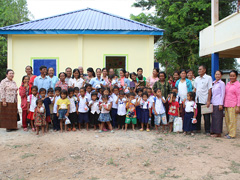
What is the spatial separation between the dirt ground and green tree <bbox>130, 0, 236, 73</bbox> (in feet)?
29.6

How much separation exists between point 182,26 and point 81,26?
25.9ft

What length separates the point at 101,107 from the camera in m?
5.38

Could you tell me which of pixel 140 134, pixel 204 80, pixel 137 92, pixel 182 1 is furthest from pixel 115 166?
pixel 182 1

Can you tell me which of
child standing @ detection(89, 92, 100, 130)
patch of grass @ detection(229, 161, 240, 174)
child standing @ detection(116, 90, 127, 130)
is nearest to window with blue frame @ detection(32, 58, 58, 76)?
child standing @ detection(89, 92, 100, 130)

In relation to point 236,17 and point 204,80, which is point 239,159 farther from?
point 236,17

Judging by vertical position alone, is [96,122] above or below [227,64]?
below

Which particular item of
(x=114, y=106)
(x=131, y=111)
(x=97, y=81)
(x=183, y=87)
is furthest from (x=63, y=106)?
(x=183, y=87)

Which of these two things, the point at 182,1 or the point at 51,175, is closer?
the point at 51,175

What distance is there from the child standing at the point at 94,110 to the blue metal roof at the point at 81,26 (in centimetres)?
374

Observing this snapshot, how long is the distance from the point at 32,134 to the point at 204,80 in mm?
4497

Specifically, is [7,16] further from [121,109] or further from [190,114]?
[190,114]

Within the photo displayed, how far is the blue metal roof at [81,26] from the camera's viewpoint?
26.7 feet

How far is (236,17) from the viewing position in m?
6.75

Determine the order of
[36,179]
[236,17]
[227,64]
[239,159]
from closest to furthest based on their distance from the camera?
[36,179]
[239,159]
[236,17]
[227,64]
